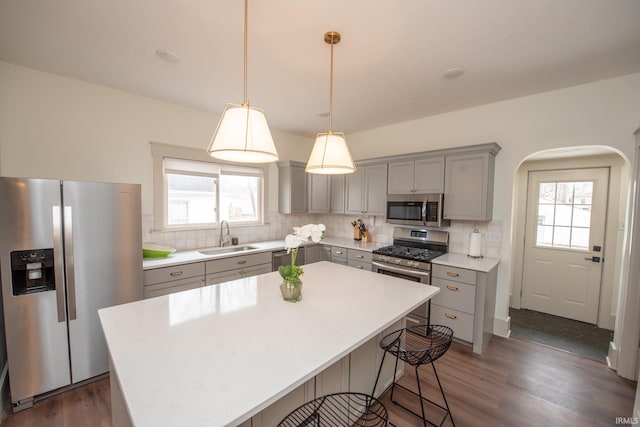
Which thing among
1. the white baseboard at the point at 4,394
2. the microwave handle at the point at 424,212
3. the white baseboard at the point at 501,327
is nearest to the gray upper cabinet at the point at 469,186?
the microwave handle at the point at 424,212

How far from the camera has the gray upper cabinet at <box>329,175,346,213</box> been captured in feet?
14.1

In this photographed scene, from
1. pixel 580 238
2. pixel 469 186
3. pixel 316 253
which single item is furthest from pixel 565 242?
pixel 316 253

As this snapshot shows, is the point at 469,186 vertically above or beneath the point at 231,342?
above

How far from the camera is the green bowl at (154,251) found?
2725 mm

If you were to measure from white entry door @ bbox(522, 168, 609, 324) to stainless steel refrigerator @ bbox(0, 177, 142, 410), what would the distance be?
5.00m

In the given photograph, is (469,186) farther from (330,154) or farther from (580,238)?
(330,154)

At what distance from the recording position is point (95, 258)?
6.91ft

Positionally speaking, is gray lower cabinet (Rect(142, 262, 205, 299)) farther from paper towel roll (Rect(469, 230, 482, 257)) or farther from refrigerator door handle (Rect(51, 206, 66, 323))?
paper towel roll (Rect(469, 230, 482, 257))

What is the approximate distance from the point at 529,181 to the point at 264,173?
13.0ft

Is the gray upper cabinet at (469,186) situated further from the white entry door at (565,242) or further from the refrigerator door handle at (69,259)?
the refrigerator door handle at (69,259)

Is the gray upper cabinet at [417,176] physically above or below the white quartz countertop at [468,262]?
above

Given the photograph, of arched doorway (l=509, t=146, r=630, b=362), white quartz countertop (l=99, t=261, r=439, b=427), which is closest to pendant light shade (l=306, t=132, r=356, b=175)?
white quartz countertop (l=99, t=261, r=439, b=427)

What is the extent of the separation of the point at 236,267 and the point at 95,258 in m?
1.30

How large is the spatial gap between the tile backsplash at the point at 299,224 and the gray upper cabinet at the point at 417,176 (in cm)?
59
